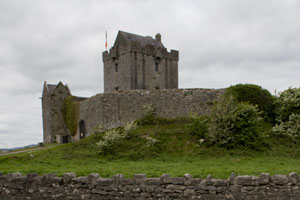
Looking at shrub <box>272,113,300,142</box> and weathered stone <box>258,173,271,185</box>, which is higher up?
shrub <box>272,113,300,142</box>

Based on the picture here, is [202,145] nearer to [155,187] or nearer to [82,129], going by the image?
[155,187]

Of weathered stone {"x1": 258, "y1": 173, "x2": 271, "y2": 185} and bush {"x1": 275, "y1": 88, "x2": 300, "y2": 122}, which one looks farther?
bush {"x1": 275, "y1": 88, "x2": 300, "y2": 122}

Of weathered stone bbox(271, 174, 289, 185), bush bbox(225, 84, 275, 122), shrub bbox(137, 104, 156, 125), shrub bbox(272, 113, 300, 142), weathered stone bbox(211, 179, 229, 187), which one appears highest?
bush bbox(225, 84, 275, 122)

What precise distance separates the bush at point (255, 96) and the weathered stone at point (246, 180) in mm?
10747

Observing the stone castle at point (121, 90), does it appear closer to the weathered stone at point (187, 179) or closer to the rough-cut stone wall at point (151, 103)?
the rough-cut stone wall at point (151, 103)

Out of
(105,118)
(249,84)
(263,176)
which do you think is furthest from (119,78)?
(263,176)

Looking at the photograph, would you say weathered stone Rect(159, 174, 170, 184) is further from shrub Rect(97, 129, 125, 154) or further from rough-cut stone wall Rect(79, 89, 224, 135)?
rough-cut stone wall Rect(79, 89, 224, 135)

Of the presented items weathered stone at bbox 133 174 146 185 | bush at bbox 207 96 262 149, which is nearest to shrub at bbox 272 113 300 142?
bush at bbox 207 96 262 149

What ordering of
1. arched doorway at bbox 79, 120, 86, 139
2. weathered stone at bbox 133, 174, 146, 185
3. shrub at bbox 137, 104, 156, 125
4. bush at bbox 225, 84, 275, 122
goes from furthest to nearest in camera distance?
1. arched doorway at bbox 79, 120, 86, 139
2. shrub at bbox 137, 104, 156, 125
3. bush at bbox 225, 84, 275, 122
4. weathered stone at bbox 133, 174, 146, 185

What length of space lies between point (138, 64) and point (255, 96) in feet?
54.4

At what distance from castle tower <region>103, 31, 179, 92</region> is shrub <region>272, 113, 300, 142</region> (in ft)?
58.6

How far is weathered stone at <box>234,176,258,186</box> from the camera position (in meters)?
9.09

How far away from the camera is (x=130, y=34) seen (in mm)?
36531

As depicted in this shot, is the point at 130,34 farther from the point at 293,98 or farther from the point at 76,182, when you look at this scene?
the point at 76,182
